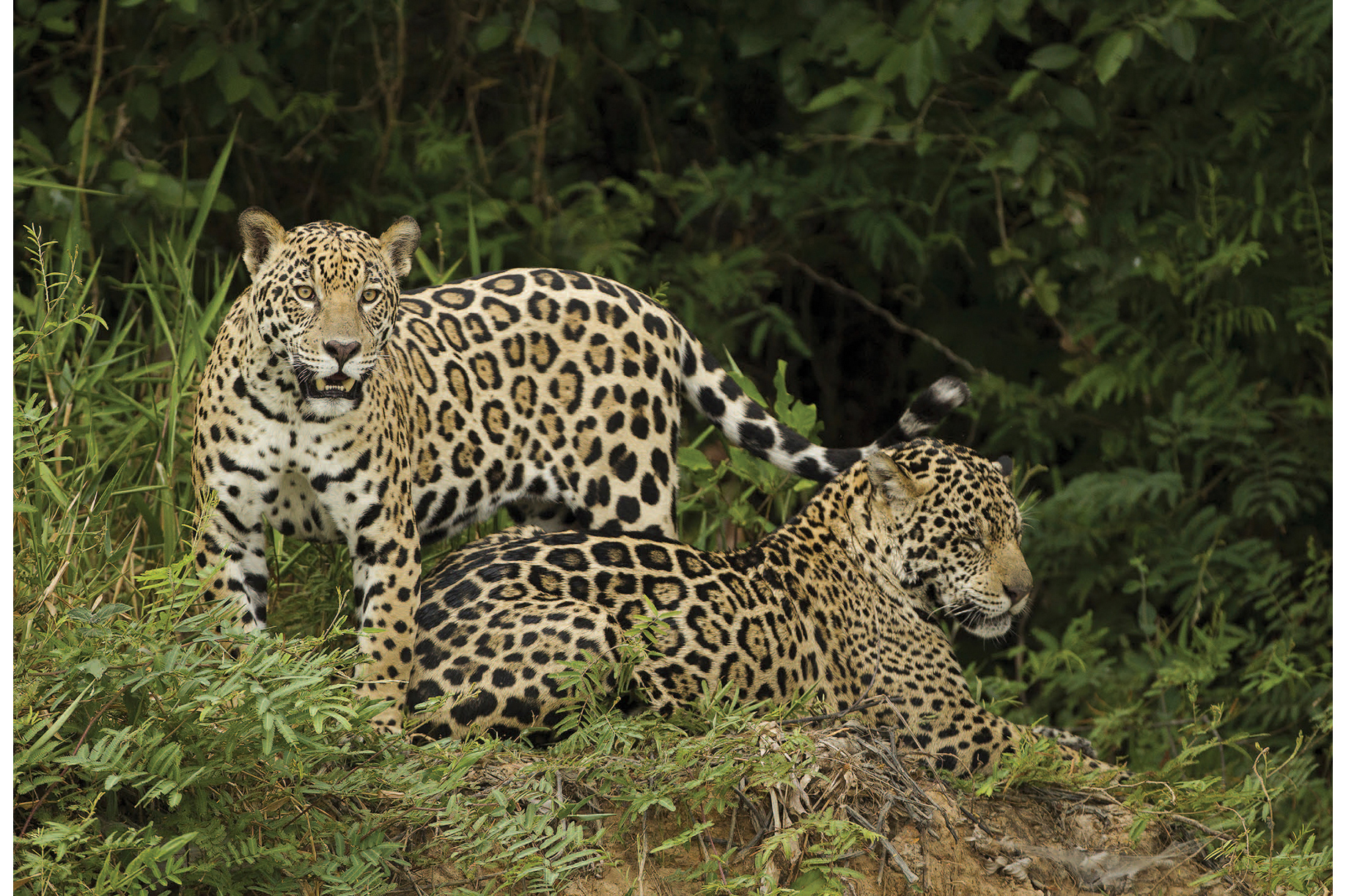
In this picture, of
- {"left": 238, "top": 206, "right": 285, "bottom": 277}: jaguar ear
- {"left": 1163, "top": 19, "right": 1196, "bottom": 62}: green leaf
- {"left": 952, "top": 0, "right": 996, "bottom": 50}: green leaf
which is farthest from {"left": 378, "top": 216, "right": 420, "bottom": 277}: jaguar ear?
{"left": 1163, "top": 19, "right": 1196, "bottom": 62}: green leaf

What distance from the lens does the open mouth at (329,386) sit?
451cm

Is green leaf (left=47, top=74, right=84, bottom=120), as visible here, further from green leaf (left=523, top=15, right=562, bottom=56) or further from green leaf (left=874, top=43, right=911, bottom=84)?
green leaf (left=874, top=43, right=911, bottom=84)

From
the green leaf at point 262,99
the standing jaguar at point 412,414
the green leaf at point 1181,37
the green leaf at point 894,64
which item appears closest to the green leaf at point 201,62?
the green leaf at point 262,99

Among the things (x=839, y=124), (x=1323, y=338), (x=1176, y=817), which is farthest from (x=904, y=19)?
(x=1176, y=817)

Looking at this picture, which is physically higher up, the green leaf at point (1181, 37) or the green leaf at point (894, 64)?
the green leaf at point (1181, 37)

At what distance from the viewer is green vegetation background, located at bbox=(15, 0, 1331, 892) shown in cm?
762

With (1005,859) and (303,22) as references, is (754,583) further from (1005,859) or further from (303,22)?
(303,22)

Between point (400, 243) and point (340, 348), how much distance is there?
0.55m

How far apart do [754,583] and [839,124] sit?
4177 mm

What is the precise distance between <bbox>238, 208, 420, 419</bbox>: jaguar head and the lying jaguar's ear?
1697 mm

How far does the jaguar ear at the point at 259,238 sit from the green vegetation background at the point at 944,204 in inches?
80.8

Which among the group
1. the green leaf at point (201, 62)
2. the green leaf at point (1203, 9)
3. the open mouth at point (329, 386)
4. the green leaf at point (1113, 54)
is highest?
the green leaf at point (1203, 9)

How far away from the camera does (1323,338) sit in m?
8.30

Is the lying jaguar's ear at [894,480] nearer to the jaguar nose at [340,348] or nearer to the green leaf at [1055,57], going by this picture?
the jaguar nose at [340,348]
